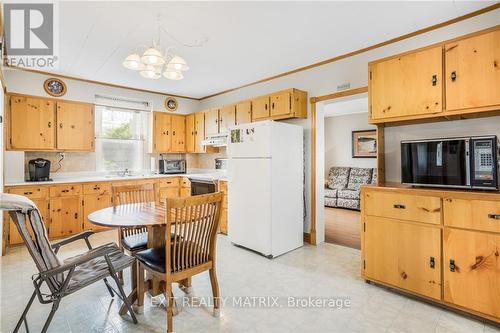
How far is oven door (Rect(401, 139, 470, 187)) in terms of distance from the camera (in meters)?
2.18

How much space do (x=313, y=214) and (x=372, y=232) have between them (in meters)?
1.31

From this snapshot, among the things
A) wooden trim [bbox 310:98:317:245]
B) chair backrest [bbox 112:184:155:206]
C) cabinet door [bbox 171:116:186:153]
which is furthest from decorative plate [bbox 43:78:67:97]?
wooden trim [bbox 310:98:317:245]

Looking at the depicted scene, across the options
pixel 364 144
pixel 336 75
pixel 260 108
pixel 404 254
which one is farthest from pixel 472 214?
pixel 364 144

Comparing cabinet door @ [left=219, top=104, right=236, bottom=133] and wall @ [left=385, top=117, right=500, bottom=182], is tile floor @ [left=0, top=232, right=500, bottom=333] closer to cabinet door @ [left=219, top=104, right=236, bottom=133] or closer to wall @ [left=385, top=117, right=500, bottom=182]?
wall @ [left=385, top=117, right=500, bottom=182]

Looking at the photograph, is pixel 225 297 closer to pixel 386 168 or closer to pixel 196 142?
pixel 386 168

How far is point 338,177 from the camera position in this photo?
7.01m

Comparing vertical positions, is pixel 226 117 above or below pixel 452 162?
above

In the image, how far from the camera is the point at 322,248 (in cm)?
369

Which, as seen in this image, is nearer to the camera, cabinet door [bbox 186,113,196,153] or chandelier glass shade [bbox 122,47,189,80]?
chandelier glass shade [bbox 122,47,189,80]

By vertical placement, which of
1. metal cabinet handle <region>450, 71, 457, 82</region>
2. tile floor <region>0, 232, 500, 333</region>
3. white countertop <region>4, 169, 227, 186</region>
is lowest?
tile floor <region>0, 232, 500, 333</region>

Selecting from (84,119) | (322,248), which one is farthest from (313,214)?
(84,119)

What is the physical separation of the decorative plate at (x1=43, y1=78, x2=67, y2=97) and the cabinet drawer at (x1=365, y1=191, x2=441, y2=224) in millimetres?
4929

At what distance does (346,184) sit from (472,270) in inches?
190

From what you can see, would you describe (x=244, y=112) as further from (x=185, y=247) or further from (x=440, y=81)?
(x=185, y=247)
